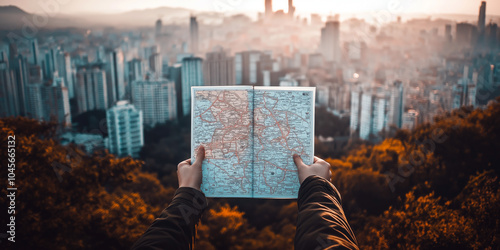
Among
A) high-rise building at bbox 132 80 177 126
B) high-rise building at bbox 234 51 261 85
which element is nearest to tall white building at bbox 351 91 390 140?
high-rise building at bbox 234 51 261 85

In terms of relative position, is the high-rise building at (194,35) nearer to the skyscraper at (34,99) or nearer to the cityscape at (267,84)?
the cityscape at (267,84)

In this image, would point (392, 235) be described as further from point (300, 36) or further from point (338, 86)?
point (300, 36)

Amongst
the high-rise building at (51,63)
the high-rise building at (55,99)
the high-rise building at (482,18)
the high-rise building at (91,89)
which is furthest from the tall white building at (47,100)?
the high-rise building at (482,18)

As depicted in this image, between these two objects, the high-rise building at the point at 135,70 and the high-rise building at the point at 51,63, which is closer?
the high-rise building at the point at 51,63

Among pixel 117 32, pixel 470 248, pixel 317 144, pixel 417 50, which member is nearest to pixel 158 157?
pixel 317 144

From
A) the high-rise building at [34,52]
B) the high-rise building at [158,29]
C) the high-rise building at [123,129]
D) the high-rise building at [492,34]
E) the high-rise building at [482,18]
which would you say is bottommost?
the high-rise building at [123,129]

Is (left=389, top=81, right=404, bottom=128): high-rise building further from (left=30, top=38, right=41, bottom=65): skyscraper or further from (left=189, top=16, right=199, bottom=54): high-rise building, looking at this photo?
(left=30, top=38, right=41, bottom=65): skyscraper
